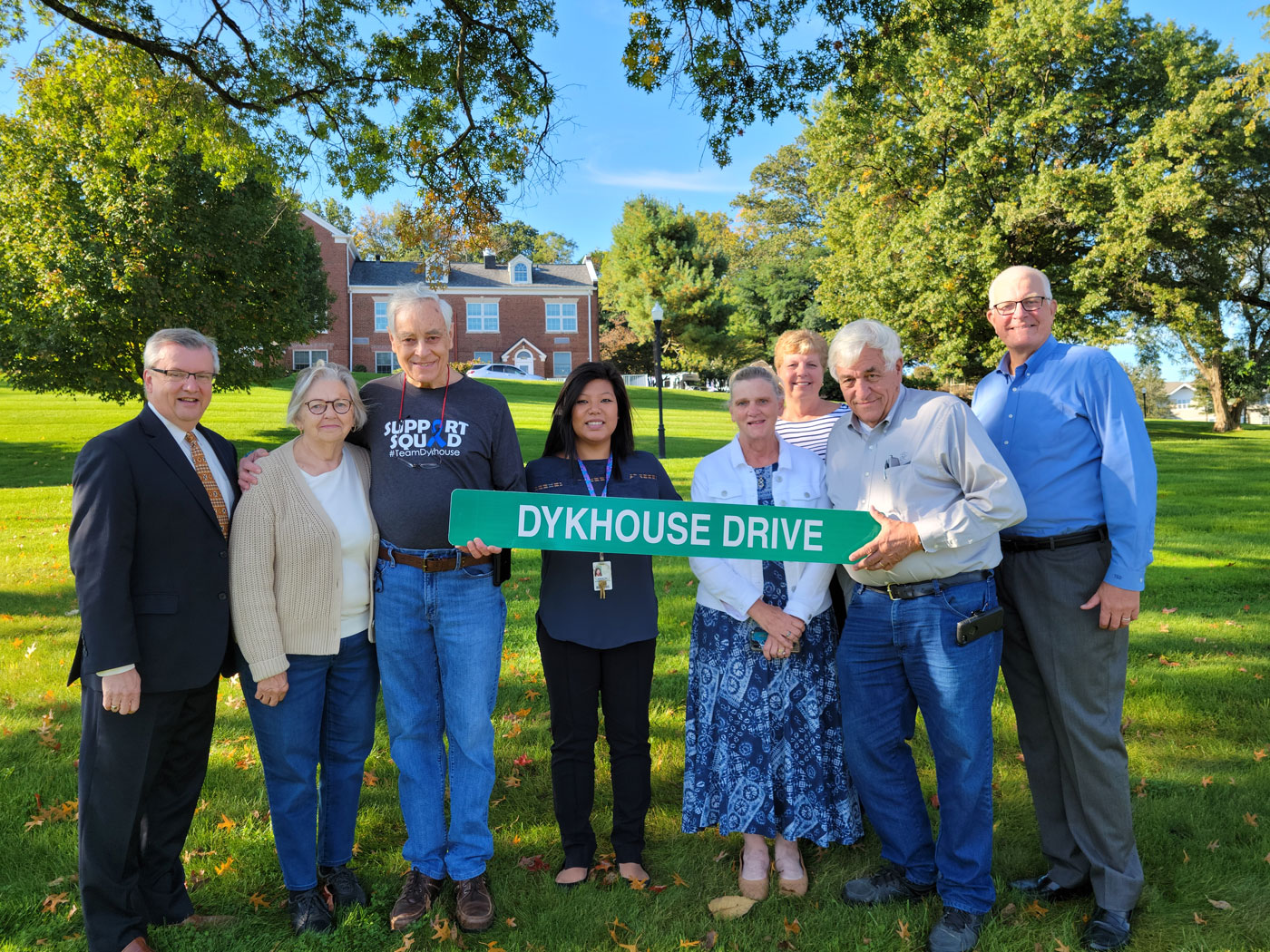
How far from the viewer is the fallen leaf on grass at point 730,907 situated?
3420 mm

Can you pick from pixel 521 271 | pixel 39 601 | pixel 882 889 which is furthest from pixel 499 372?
pixel 882 889

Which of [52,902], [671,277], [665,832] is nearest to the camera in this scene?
[52,902]

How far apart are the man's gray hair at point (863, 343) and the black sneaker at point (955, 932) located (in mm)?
2291

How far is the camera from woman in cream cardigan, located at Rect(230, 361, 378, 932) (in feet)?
10.3

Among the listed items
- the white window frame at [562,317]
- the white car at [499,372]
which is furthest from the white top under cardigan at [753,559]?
the white window frame at [562,317]

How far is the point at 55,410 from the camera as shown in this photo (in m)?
25.5

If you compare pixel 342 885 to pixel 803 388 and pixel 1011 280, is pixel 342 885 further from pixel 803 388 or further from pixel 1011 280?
pixel 1011 280

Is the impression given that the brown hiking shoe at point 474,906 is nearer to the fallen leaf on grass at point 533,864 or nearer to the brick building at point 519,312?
the fallen leaf on grass at point 533,864

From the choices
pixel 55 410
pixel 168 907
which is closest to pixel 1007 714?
pixel 168 907

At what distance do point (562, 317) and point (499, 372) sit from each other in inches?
265

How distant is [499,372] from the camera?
46.6 m

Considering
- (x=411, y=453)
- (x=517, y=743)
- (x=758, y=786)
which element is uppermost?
(x=411, y=453)

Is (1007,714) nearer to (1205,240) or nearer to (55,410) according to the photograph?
(1205,240)

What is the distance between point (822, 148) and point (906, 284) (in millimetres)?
6128
